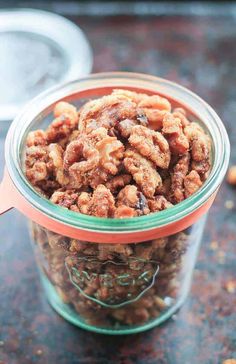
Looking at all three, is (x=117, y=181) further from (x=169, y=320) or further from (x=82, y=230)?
(x=169, y=320)

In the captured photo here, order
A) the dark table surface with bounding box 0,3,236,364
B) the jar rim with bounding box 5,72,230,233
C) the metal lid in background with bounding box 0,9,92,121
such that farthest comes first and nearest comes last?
the metal lid in background with bounding box 0,9,92,121
the dark table surface with bounding box 0,3,236,364
the jar rim with bounding box 5,72,230,233

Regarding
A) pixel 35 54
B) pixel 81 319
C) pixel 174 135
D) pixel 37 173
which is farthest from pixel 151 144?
pixel 35 54

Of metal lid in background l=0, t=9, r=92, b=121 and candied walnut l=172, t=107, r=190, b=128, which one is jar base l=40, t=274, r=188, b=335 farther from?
metal lid in background l=0, t=9, r=92, b=121

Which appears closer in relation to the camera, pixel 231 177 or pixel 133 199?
pixel 133 199

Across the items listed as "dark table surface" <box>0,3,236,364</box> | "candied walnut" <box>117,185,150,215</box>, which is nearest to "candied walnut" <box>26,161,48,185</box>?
"candied walnut" <box>117,185,150,215</box>

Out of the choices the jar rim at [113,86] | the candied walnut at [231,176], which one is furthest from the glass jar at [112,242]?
the candied walnut at [231,176]

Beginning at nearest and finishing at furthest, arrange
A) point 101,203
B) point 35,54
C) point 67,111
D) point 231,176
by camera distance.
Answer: point 101,203 < point 67,111 < point 231,176 < point 35,54
